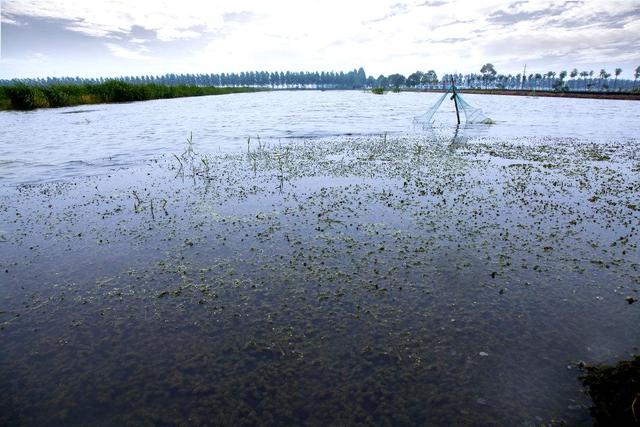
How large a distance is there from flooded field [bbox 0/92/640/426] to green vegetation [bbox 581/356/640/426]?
0.19 meters

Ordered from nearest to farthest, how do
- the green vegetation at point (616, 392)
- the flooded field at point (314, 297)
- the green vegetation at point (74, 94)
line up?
the green vegetation at point (616, 392) → the flooded field at point (314, 297) → the green vegetation at point (74, 94)

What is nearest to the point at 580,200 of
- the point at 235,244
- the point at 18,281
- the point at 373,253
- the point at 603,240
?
the point at 603,240

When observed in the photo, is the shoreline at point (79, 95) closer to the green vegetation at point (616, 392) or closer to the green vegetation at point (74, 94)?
the green vegetation at point (74, 94)

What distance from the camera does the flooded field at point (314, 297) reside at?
5.06m

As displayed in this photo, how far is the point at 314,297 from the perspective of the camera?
24.2 ft

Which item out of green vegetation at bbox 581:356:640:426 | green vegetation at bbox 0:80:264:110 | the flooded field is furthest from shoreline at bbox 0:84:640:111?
green vegetation at bbox 581:356:640:426

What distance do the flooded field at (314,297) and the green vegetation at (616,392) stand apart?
19 cm

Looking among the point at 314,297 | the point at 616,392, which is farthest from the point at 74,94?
the point at 616,392

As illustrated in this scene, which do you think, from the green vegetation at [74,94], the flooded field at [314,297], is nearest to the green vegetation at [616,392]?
the flooded field at [314,297]

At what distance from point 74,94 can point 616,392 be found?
76.4m

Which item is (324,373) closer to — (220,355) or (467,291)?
(220,355)

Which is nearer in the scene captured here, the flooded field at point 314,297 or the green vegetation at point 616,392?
the green vegetation at point 616,392

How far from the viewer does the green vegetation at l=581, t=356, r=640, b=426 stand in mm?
4367

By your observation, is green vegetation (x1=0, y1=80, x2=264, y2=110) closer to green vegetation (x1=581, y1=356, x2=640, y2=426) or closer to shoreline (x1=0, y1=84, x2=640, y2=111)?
shoreline (x1=0, y1=84, x2=640, y2=111)
